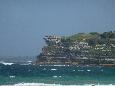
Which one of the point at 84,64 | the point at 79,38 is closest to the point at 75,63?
the point at 84,64

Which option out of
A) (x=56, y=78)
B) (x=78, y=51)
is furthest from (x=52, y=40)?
(x=56, y=78)

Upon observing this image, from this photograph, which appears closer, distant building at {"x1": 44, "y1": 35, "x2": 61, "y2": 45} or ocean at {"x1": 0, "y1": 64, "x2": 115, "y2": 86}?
ocean at {"x1": 0, "y1": 64, "x2": 115, "y2": 86}

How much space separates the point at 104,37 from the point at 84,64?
53.2 ft

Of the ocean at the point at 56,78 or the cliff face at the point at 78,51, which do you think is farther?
the cliff face at the point at 78,51

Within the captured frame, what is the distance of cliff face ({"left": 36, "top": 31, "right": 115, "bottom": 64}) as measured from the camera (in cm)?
11431

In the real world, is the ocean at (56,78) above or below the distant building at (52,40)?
below

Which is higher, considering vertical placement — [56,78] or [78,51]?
[78,51]

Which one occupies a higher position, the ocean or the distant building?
the distant building

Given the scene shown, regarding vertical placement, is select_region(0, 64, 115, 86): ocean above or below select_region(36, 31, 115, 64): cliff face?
below

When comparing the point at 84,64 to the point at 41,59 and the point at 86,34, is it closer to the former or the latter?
the point at 41,59

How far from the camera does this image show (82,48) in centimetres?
11869

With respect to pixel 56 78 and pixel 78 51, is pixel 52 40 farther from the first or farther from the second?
pixel 56 78

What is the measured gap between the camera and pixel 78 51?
381 ft

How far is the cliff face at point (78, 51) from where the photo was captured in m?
114
